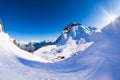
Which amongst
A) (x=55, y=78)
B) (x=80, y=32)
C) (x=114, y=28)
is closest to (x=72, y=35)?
(x=80, y=32)

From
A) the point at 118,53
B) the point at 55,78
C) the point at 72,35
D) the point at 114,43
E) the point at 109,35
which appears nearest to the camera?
the point at 55,78

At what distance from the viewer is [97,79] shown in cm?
1397

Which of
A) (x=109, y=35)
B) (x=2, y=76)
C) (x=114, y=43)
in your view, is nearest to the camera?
(x=2, y=76)

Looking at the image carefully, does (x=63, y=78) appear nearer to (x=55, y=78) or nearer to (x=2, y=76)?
(x=55, y=78)

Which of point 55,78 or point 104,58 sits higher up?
point 104,58

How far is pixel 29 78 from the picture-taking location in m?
13.7

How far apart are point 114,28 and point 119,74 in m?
11.1

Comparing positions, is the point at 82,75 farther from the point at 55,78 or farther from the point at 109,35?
the point at 109,35

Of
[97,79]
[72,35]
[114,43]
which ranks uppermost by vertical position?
[72,35]

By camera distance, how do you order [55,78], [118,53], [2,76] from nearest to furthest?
[2,76] < [55,78] < [118,53]

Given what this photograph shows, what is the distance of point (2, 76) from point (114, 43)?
530 inches

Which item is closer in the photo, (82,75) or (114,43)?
(82,75)

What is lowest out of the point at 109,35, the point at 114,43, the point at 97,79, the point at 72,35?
the point at 97,79

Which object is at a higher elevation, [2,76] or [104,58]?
[104,58]
